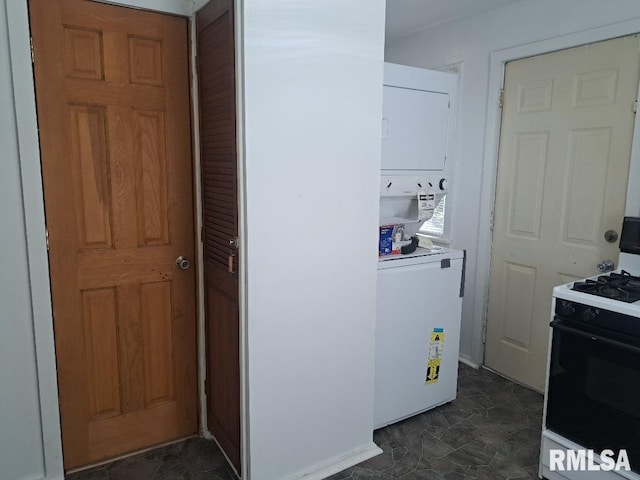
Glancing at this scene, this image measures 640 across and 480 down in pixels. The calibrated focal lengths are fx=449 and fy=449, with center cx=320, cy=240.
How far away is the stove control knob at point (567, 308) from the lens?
186cm

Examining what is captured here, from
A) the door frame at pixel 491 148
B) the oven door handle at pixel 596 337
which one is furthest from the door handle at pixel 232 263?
the door frame at pixel 491 148

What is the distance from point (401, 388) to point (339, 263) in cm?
89

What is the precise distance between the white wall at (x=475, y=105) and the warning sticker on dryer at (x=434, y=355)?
29.1 inches

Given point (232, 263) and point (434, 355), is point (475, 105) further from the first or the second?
point (232, 263)

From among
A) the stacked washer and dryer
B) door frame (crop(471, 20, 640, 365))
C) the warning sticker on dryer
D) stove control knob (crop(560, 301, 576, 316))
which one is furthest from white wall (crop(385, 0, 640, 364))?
stove control knob (crop(560, 301, 576, 316))

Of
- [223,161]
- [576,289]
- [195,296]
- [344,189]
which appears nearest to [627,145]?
[576,289]

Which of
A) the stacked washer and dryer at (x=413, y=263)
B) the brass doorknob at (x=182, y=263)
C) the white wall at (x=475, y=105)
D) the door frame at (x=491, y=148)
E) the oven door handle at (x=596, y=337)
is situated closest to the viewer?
the oven door handle at (x=596, y=337)

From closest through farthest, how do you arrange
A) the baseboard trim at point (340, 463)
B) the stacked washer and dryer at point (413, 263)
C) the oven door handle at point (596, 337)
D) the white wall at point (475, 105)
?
the oven door handle at point (596, 337)
the baseboard trim at point (340, 463)
the stacked washer and dryer at point (413, 263)
the white wall at point (475, 105)

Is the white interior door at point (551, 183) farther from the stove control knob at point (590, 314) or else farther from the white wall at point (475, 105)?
the stove control knob at point (590, 314)

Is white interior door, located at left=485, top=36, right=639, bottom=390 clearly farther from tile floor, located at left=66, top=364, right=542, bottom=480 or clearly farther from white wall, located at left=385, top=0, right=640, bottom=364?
tile floor, located at left=66, top=364, right=542, bottom=480

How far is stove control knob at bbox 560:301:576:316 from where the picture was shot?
186 centimetres

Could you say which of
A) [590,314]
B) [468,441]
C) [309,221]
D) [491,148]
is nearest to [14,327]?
[309,221]

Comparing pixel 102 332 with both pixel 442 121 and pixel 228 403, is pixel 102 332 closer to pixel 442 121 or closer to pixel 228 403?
pixel 228 403

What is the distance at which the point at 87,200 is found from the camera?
192 cm
